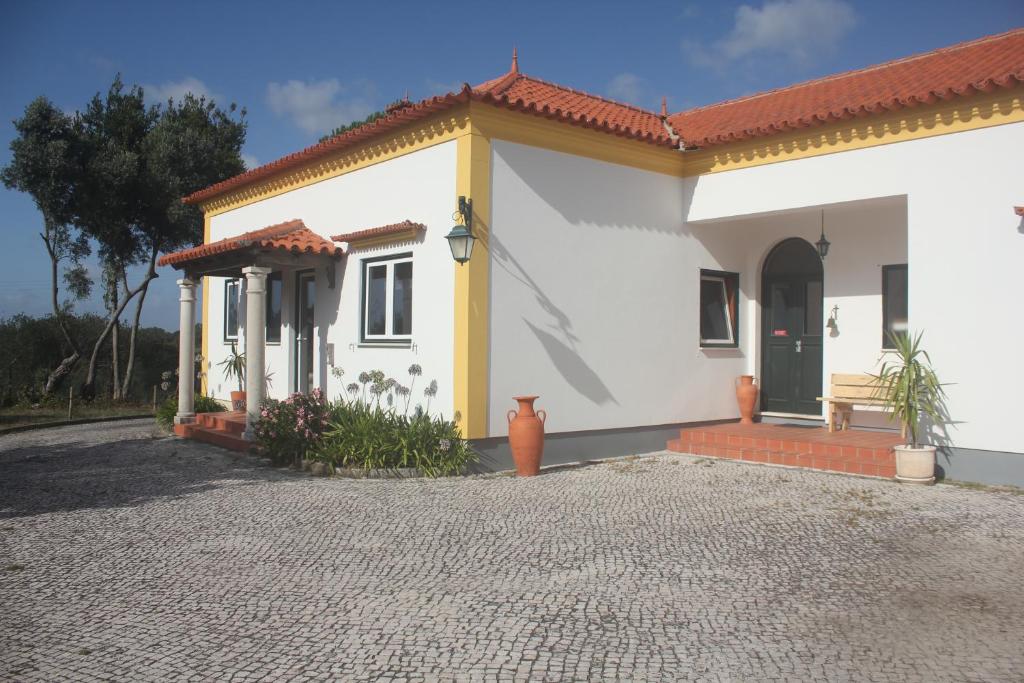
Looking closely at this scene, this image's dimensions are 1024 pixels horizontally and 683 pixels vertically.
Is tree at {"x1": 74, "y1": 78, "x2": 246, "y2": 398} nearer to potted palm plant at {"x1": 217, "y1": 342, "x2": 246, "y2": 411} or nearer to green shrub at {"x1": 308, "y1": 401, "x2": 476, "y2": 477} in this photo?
potted palm plant at {"x1": 217, "y1": 342, "x2": 246, "y2": 411}

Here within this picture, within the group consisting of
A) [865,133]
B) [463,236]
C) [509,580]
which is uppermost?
[865,133]

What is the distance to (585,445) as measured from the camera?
33.0ft

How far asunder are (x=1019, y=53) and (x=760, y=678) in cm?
983

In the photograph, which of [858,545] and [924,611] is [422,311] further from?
[924,611]

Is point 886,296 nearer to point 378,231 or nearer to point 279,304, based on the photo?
point 378,231


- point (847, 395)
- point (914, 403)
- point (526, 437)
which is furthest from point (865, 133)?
point (526, 437)

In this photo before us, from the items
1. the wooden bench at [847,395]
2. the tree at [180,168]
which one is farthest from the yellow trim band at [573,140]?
the tree at [180,168]

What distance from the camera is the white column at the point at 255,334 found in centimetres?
1064

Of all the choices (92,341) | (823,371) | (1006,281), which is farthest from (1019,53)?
(92,341)

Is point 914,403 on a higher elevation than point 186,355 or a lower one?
lower

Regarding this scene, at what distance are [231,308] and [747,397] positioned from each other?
9.50m

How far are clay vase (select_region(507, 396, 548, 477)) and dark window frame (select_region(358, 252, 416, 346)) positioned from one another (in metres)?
1.94

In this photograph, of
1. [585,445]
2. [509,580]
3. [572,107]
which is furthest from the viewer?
[572,107]

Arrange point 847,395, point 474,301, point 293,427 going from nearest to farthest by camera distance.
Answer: point 474,301 → point 293,427 → point 847,395
